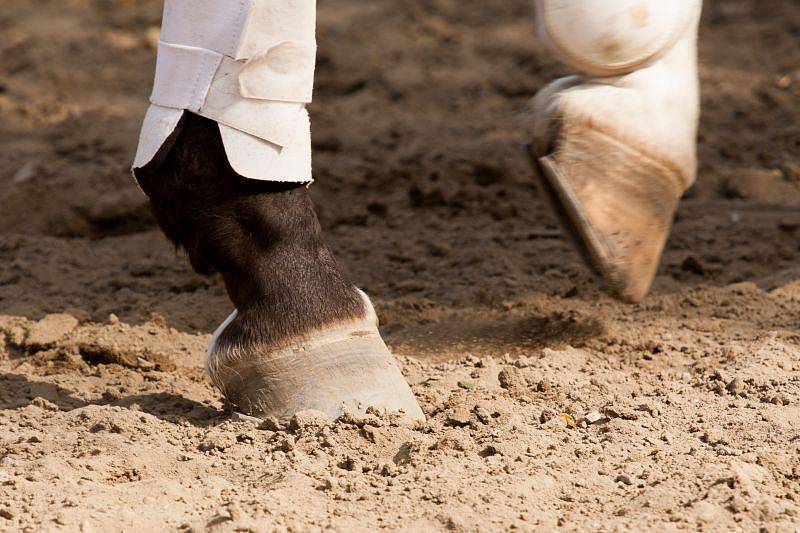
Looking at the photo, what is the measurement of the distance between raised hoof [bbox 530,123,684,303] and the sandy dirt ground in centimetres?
26

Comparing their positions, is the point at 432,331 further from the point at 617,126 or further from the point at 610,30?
the point at 610,30

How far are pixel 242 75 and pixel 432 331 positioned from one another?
2.65 ft

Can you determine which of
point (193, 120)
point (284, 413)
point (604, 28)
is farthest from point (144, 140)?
point (604, 28)

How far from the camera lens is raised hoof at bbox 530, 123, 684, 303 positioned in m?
1.74

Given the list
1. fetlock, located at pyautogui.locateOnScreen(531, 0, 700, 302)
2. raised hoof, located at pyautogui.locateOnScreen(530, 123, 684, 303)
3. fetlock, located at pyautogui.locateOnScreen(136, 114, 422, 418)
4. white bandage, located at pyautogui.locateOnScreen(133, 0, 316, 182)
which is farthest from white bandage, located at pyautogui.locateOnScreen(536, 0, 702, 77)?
fetlock, located at pyautogui.locateOnScreen(136, 114, 422, 418)

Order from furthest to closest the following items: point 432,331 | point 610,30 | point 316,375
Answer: point 432,331 < point 316,375 < point 610,30

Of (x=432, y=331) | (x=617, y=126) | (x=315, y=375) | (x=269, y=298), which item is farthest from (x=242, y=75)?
(x=432, y=331)

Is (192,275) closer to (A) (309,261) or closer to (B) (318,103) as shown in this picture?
(A) (309,261)

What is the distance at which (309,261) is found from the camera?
73.2 inches

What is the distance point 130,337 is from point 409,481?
2.90 ft

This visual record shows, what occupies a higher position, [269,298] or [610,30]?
[610,30]

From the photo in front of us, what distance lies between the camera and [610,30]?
170 cm

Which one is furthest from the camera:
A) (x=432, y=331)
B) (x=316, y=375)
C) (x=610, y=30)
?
(x=432, y=331)

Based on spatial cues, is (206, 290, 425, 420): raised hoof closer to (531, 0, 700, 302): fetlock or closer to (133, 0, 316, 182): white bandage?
(133, 0, 316, 182): white bandage
